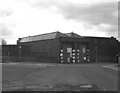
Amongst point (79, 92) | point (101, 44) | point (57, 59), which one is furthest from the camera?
point (101, 44)

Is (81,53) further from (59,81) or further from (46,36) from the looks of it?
(59,81)

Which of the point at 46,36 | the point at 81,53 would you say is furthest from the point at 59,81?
the point at 46,36

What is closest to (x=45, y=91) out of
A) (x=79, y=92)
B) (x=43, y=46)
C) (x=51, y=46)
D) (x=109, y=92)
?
(x=79, y=92)

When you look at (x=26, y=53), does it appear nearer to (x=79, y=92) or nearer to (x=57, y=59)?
(x=57, y=59)

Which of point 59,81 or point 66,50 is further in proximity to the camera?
point 66,50

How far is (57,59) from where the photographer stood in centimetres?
5500

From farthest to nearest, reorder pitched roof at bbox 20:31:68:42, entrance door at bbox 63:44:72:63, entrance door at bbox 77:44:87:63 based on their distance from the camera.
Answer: pitched roof at bbox 20:31:68:42 → entrance door at bbox 77:44:87:63 → entrance door at bbox 63:44:72:63

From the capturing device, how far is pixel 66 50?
56.2 metres

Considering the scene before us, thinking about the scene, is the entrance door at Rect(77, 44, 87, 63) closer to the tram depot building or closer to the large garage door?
the tram depot building

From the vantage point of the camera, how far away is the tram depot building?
55875mm

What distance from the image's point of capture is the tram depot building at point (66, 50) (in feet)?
183

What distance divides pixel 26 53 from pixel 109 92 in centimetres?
5678

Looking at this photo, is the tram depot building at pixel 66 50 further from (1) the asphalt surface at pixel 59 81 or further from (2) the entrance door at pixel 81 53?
(1) the asphalt surface at pixel 59 81

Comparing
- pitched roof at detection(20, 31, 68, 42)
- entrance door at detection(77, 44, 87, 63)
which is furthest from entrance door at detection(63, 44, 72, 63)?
pitched roof at detection(20, 31, 68, 42)
